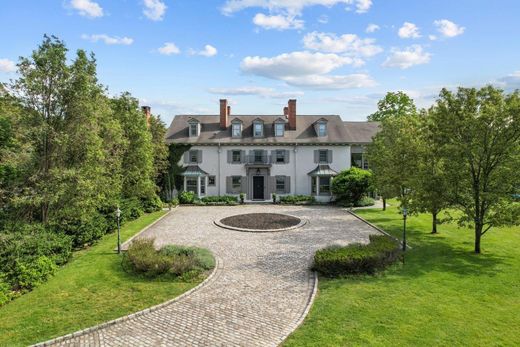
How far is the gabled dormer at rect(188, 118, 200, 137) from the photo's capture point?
32094 millimetres

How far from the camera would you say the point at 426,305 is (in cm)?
906

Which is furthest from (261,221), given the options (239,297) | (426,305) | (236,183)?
(426,305)

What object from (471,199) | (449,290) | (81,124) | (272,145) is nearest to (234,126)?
(272,145)

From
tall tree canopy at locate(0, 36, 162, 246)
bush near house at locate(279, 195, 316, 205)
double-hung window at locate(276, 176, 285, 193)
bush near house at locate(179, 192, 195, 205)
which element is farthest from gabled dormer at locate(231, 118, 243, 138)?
tall tree canopy at locate(0, 36, 162, 246)

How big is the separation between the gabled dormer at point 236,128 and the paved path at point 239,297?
15.1 m

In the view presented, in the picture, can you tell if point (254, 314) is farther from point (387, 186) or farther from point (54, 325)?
point (387, 186)

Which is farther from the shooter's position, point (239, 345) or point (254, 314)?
point (254, 314)

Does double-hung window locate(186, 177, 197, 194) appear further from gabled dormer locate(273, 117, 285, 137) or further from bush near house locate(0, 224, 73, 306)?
bush near house locate(0, 224, 73, 306)

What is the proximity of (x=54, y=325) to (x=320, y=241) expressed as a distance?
11.5 meters

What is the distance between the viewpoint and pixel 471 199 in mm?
14172

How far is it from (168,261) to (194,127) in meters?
22.5

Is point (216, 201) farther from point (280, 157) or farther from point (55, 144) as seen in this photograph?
point (55, 144)

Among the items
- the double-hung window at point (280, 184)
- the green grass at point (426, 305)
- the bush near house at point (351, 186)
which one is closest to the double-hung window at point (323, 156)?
the bush near house at point (351, 186)

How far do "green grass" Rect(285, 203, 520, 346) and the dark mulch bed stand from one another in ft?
25.8
